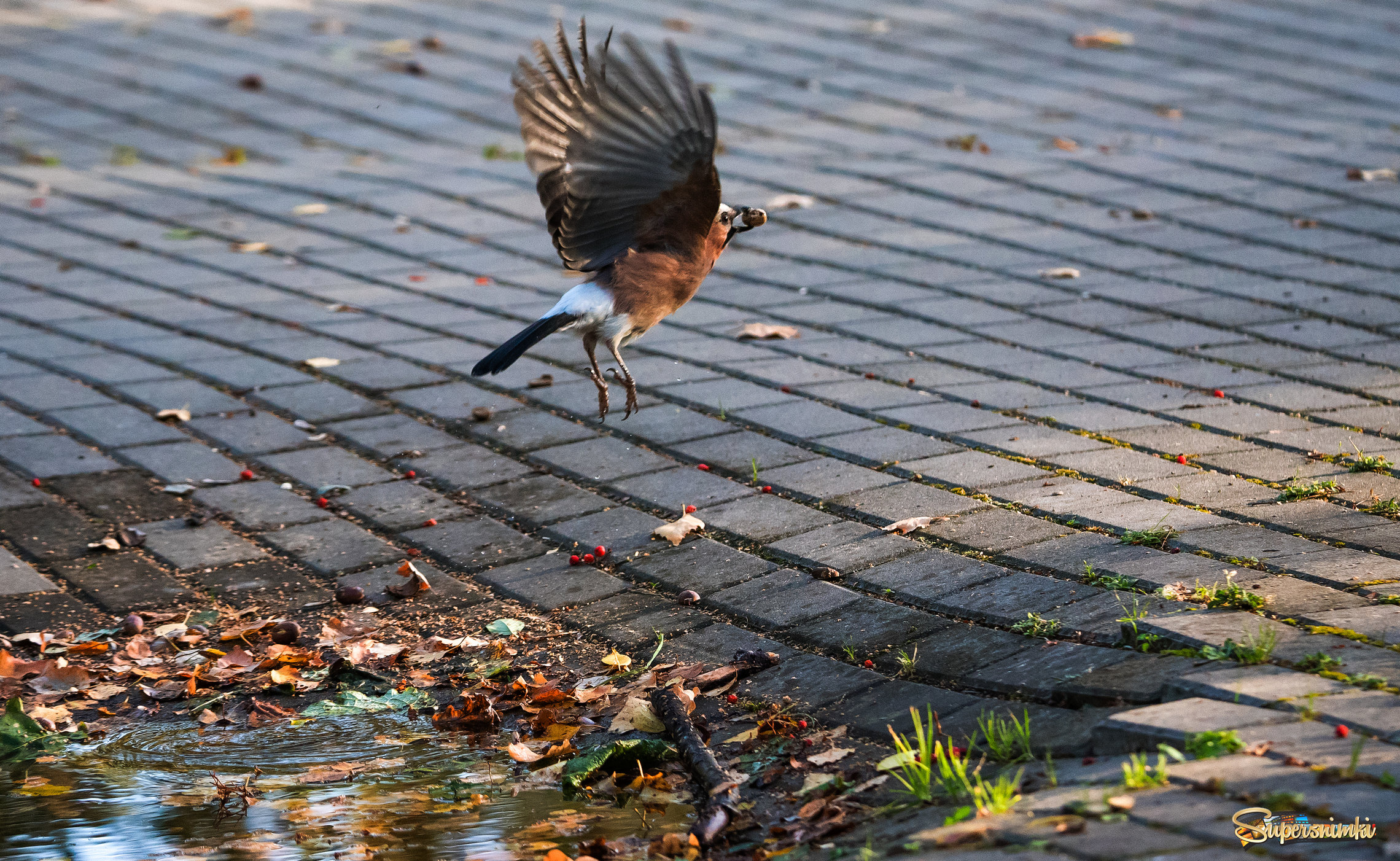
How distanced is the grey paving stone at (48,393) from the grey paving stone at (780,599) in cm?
276

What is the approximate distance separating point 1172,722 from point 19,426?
411 centimetres

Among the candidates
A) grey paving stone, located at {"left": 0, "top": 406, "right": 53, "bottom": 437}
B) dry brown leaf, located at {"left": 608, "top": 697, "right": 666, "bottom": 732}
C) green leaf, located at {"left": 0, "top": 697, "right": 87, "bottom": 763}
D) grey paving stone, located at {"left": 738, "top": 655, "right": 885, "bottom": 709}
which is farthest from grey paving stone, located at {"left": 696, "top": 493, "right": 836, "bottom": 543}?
grey paving stone, located at {"left": 0, "top": 406, "right": 53, "bottom": 437}

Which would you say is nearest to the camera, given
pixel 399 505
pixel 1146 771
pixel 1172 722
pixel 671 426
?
pixel 1146 771

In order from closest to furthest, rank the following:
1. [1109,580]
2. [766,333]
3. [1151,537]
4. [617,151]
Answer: [1109,580] < [1151,537] < [617,151] < [766,333]

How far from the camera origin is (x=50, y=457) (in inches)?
185

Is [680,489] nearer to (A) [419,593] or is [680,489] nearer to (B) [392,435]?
(A) [419,593]

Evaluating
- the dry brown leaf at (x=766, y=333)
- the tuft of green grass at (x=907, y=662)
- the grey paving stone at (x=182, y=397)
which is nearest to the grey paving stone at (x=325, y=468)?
the grey paving stone at (x=182, y=397)

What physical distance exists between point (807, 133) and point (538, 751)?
6038mm

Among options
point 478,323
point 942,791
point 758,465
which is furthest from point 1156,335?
point 942,791

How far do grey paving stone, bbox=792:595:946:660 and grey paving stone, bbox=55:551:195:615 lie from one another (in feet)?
6.03

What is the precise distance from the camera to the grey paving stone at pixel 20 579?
3.94m

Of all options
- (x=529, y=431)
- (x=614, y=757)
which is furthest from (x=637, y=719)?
(x=529, y=431)

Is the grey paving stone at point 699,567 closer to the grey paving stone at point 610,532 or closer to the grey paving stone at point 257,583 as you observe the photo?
the grey paving stone at point 610,532

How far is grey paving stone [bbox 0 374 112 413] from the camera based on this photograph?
5.11 m
